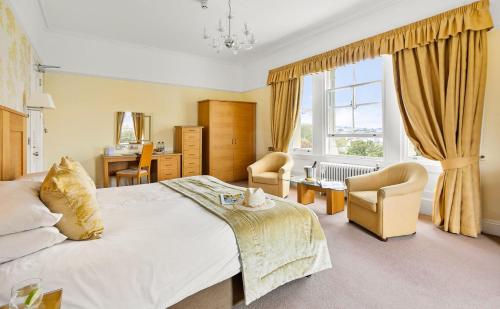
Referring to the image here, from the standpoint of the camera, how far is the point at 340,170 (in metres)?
4.34

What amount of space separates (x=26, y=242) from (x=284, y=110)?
4635 mm

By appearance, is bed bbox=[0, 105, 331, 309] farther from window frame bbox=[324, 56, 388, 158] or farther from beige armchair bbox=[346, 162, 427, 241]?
window frame bbox=[324, 56, 388, 158]

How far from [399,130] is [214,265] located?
343 centimetres

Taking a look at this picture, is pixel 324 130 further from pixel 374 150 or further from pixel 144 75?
pixel 144 75

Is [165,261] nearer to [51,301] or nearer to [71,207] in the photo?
[51,301]

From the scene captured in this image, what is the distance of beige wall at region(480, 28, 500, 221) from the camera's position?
8.96 ft

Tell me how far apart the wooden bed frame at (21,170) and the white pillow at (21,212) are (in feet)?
2.23

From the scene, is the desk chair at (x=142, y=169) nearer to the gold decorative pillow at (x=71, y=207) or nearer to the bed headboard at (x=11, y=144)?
the bed headboard at (x=11, y=144)

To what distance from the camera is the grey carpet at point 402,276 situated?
172 cm

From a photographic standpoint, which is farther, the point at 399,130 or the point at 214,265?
the point at 399,130

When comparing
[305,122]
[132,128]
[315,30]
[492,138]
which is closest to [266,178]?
[305,122]

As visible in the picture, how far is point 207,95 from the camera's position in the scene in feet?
20.2

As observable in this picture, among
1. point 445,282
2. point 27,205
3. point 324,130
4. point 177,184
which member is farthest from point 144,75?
point 445,282

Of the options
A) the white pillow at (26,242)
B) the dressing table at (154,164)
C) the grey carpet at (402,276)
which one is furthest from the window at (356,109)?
the white pillow at (26,242)
